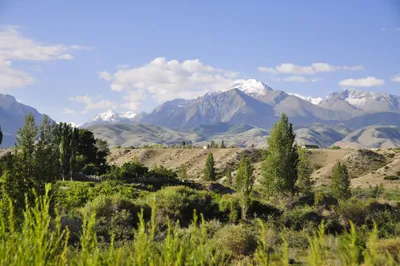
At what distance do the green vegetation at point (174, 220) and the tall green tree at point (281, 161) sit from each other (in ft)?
0.35

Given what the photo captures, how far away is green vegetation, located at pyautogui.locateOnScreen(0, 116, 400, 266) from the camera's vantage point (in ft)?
16.4

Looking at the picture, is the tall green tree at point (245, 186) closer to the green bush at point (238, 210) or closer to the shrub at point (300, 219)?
the green bush at point (238, 210)

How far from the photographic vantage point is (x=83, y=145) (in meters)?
61.0

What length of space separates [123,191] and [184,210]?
864cm

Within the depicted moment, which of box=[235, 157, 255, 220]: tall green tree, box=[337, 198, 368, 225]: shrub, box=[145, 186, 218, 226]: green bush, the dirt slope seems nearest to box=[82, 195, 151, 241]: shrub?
box=[145, 186, 218, 226]: green bush

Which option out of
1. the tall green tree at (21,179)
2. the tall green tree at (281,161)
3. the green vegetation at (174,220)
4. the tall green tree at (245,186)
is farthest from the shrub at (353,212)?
the tall green tree at (21,179)

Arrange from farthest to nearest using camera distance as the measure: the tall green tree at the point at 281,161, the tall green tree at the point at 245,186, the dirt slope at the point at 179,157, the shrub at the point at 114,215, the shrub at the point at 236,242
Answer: the dirt slope at the point at 179,157, the tall green tree at the point at 281,161, the tall green tree at the point at 245,186, the shrub at the point at 114,215, the shrub at the point at 236,242

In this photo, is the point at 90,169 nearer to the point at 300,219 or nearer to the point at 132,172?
the point at 132,172

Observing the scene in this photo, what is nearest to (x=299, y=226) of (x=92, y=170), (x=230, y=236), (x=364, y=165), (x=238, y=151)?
(x=230, y=236)

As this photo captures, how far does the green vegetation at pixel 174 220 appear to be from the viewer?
16.4ft

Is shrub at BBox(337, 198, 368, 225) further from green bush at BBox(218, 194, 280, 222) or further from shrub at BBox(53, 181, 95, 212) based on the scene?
shrub at BBox(53, 181, 95, 212)

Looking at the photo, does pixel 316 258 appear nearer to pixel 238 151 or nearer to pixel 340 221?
pixel 340 221

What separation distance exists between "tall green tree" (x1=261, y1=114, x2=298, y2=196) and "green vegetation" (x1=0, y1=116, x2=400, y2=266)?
4.2 inches

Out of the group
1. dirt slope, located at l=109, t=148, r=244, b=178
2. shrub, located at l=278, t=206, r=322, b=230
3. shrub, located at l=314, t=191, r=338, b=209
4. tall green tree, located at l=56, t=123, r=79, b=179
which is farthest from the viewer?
dirt slope, located at l=109, t=148, r=244, b=178
